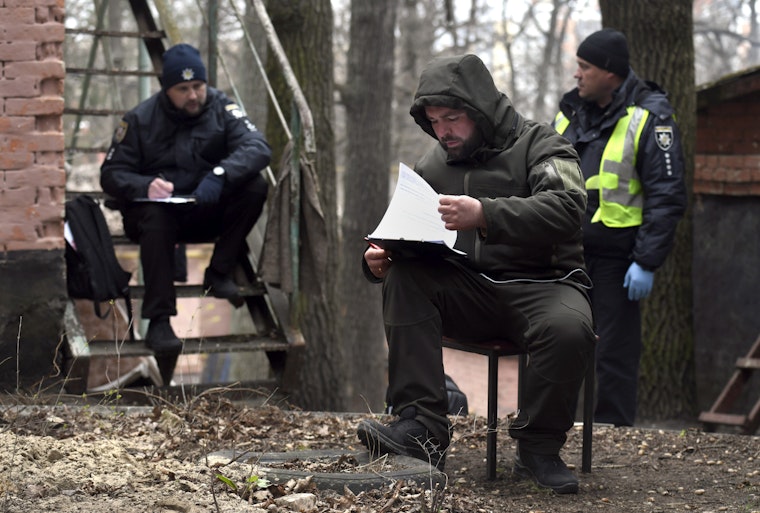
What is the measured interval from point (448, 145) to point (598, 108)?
1.74 metres

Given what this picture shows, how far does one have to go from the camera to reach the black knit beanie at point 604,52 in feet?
18.7

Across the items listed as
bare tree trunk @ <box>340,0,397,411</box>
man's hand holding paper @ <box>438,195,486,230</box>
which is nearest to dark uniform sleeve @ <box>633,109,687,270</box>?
man's hand holding paper @ <box>438,195,486,230</box>

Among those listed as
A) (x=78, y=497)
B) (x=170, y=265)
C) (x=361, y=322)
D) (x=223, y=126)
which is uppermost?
(x=223, y=126)

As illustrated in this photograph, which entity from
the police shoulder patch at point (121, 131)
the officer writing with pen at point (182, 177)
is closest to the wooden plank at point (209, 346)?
the officer writing with pen at point (182, 177)

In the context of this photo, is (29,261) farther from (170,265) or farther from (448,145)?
(448,145)

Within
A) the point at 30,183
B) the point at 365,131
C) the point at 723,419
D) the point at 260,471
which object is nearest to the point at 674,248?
the point at 723,419

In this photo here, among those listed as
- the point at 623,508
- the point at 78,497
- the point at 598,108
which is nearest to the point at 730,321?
the point at 598,108

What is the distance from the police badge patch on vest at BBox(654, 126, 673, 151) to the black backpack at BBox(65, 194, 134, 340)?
9.82 feet

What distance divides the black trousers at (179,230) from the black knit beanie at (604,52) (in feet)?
6.51

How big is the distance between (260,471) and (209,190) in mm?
2519

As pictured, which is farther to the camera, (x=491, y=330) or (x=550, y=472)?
(x=491, y=330)

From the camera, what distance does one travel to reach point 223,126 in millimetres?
6336

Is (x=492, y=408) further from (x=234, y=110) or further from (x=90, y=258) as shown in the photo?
(x=234, y=110)

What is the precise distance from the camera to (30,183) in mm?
5555
